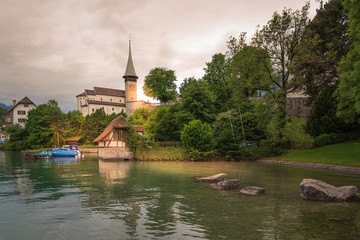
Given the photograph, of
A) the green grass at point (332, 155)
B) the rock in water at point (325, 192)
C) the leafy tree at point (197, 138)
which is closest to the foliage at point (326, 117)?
the green grass at point (332, 155)

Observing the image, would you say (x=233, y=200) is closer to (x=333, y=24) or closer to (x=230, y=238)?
(x=230, y=238)

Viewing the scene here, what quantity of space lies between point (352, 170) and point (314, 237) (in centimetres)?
1907

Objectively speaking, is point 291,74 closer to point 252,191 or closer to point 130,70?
point 252,191

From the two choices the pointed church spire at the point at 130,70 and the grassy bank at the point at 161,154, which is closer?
the grassy bank at the point at 161,154

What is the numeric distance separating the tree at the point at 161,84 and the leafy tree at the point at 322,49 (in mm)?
51314

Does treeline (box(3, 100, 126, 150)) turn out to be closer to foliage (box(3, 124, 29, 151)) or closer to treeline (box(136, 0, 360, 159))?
foliage (box(3, 124, 29, 151))

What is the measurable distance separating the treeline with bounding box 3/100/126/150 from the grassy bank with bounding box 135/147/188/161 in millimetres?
35759

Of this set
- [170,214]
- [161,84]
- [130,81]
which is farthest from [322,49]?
[130,81]

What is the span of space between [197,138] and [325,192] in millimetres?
23744

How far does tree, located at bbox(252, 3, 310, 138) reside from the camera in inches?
1328

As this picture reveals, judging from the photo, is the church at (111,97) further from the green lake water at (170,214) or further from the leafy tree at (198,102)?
the green lake water at (170,214)

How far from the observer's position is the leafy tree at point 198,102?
4688 centimetres

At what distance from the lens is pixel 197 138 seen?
36000mm

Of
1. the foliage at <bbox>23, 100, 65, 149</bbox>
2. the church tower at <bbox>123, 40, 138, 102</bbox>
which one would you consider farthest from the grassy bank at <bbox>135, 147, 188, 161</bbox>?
the church tower at <bbox>123, 40, 138, 102</bbox>
